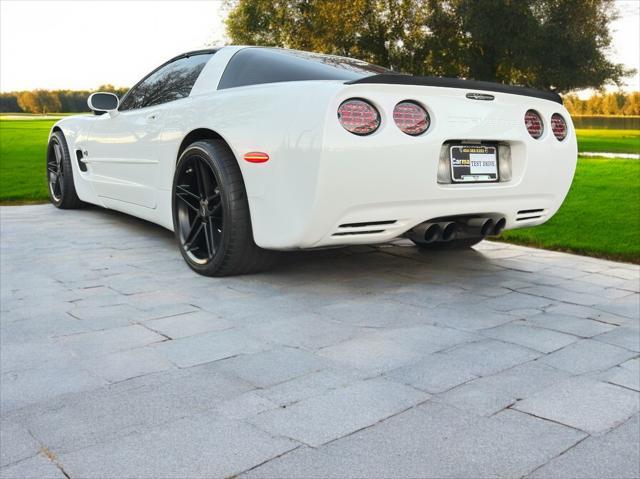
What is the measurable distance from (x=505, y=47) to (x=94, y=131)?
17.5 meters

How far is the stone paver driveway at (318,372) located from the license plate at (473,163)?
0.62m

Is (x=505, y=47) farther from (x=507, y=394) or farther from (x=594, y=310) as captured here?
(x=507, y=394)

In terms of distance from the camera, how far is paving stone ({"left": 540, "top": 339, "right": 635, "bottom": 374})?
8.02 feet

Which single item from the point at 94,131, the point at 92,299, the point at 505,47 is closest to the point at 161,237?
the point at 94,131

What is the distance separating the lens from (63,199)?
6391mm

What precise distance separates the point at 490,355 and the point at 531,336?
354 mm

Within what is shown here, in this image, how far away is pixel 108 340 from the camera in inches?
104

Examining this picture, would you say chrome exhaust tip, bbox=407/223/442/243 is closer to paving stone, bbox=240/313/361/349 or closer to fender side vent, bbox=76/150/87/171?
paving stone, bbox=240/313/361/349

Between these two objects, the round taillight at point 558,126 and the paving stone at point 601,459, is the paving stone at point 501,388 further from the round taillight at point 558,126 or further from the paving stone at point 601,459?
the round taillight at point 558,126

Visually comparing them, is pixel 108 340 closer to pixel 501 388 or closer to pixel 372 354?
pixel 372 354

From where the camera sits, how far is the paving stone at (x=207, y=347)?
245 cm

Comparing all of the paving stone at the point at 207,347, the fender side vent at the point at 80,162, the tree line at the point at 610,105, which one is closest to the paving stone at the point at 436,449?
the paving stone at the point at 207,347

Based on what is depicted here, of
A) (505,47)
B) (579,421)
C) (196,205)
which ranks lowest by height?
(579,421)

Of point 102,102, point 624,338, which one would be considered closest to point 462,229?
point 624,338
